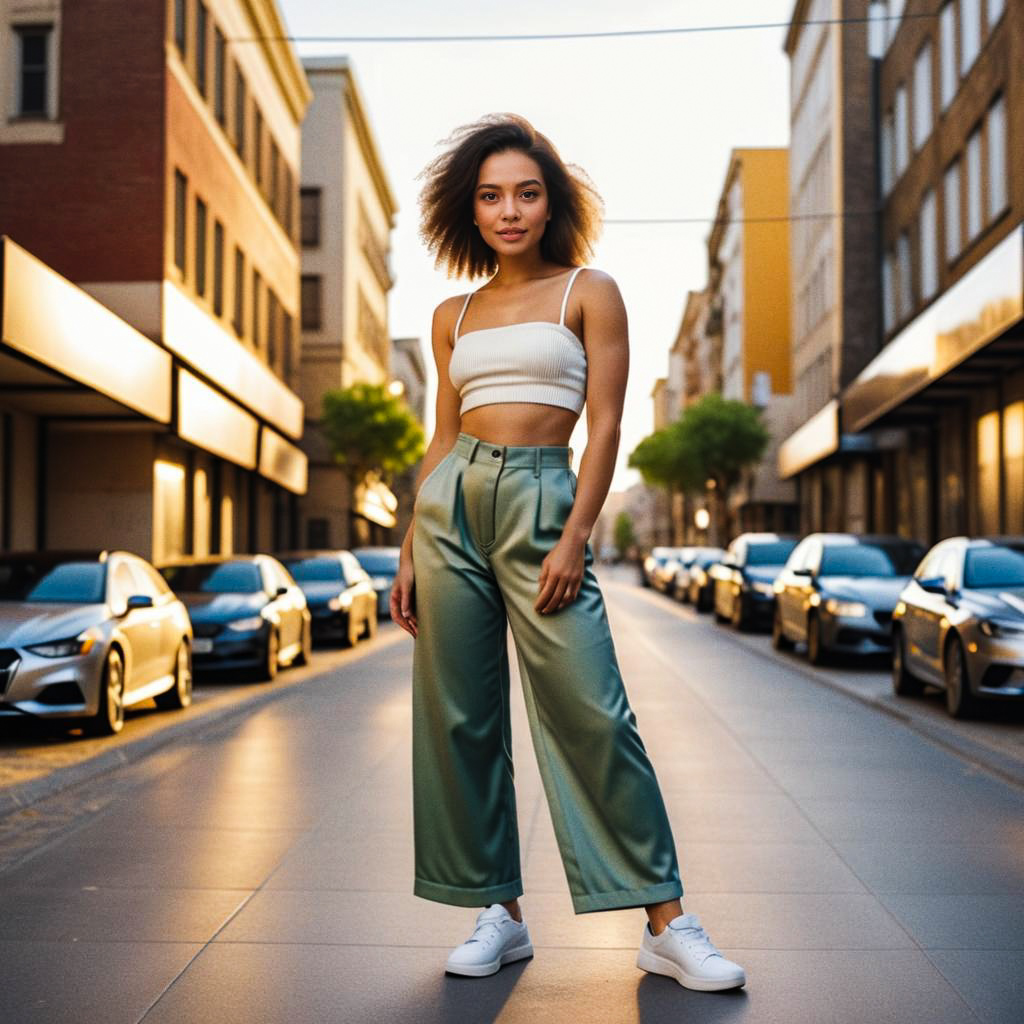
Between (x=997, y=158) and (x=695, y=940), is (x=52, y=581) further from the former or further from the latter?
(x=997, y=158)

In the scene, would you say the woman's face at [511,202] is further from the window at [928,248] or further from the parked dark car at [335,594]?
the window at [928,248]

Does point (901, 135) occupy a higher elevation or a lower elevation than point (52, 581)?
higher

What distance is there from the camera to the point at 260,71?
3875 cm

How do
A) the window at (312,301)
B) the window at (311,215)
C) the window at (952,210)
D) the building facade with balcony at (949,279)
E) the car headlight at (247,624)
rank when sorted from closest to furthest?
1. the car headlight at (247,624)
2. the building facade with balcony at (949,279)
3. the window at (952,210)
4. the window at (312,301)
5. the window at (311,215)

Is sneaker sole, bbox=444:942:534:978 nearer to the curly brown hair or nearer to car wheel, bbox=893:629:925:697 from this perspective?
the curly brown hair

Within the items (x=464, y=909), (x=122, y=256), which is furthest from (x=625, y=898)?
(x=122, y=256)

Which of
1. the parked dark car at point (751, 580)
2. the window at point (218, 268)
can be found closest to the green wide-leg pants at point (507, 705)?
the parked dark car at point (751, 580)

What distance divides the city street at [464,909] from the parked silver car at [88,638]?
32.5 inches

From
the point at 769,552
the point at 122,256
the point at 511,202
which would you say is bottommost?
the point at 769,552

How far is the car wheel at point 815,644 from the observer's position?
18.2 meters

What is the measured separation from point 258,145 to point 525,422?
36.1 meters

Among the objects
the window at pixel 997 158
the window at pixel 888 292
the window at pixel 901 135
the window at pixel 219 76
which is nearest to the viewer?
the window at pixel 997 158

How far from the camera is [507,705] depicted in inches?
175

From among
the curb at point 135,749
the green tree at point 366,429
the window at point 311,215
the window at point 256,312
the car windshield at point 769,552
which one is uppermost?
the window at point 311,215
